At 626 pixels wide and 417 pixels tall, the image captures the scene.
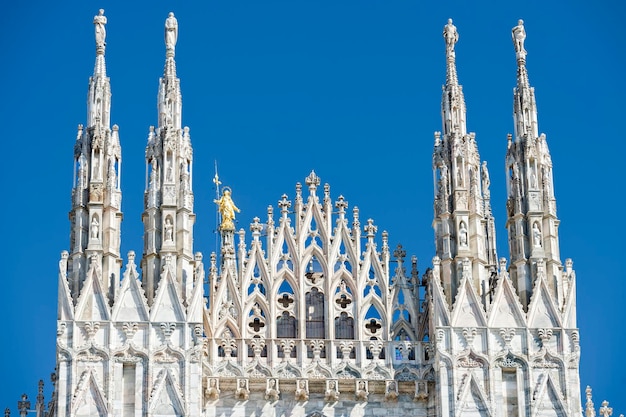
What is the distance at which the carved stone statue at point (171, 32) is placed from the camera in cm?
3544

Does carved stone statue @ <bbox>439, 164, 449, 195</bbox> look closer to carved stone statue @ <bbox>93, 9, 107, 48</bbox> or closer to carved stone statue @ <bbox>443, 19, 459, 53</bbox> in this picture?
carved stone statue @ <bbox>443, 19, 459, 53</bbox>

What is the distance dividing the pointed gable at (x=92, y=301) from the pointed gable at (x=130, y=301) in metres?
0.20

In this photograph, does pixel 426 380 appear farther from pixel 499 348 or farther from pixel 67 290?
pixel 67 290

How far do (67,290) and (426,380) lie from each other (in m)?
6.06

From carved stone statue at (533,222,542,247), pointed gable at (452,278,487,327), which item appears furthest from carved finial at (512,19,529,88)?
pointed gable at (452,278,487,327)

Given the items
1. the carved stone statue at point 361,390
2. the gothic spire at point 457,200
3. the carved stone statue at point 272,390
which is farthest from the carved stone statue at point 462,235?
the carved stone statue at point 272,390

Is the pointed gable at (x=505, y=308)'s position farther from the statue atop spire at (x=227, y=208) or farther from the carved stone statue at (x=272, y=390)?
the statue atop spire at (x=227, y=208)

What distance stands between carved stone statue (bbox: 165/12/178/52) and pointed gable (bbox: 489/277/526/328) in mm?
7103

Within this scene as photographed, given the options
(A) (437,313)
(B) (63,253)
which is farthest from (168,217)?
(A) (437,313)

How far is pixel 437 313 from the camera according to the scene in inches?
1315

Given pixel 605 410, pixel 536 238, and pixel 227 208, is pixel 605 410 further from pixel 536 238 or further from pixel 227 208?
pixel 227 208

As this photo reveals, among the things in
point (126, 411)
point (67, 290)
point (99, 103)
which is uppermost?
point (99, 103)

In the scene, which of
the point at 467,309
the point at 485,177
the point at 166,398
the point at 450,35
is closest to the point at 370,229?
the point at 467,309

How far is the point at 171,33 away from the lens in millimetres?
35562
